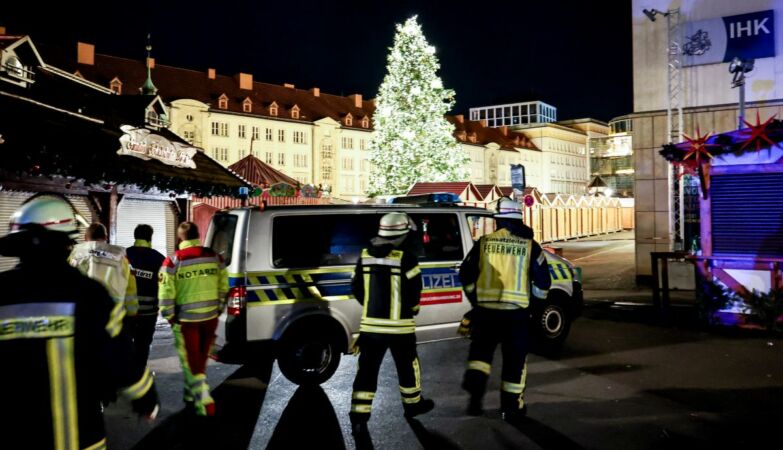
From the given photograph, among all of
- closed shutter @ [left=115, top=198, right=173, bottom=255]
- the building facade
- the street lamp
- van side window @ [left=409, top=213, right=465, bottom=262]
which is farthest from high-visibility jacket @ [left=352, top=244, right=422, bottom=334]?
the building facade

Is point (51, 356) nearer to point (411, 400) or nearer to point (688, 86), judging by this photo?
point (411, 400)

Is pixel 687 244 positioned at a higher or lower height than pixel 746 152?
lower

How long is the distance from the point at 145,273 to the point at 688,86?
13.7 metres

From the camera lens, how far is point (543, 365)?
7188 mm

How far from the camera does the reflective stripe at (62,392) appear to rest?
224 centimetres

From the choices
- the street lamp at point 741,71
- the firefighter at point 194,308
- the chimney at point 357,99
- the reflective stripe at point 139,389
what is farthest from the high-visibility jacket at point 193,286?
the chimney at point 357,99

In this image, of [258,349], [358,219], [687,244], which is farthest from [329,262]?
[687,244]

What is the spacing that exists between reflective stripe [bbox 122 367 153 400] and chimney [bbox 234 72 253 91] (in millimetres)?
58238

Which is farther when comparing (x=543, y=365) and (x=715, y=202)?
(x=715, y=202)

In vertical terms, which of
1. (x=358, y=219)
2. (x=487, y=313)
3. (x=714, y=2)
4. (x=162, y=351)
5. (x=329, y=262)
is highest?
(x=714, y=2)

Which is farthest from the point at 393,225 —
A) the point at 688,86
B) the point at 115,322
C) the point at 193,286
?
→ the point at 688,86

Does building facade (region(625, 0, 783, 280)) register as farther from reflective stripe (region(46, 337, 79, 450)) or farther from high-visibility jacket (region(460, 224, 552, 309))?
reflective stripe (region(46, 337, 79, 450))

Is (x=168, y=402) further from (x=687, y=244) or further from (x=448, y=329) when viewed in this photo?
(x=687, y=244)

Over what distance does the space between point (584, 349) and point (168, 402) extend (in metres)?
5.41
